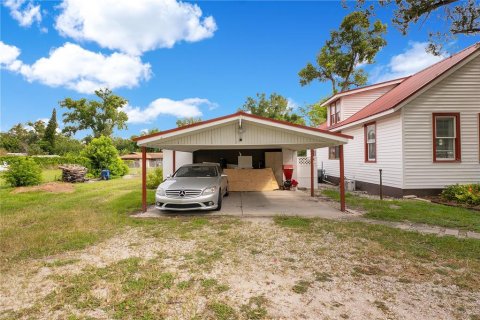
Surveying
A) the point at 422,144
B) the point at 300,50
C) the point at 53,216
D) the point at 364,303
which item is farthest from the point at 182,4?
the point at 300,50

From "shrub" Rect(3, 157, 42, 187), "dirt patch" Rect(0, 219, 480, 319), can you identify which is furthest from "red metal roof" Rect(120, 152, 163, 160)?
"dirt patch" Rect(0, 219, 480, 319)

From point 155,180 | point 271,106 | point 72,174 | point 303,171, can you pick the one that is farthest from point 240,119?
point 271,106

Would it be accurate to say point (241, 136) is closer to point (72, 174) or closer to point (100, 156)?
point (72, 174)

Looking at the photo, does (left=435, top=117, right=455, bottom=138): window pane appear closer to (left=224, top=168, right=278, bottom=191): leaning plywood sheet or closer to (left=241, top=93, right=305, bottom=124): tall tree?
(left=224, top=168, right=278, bottom=191): leaning plywood sheet

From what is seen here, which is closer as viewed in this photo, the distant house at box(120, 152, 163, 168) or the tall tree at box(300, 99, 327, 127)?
the tall tree at box(300, 99, 327, 127)

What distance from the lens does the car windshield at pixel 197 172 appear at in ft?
30.6

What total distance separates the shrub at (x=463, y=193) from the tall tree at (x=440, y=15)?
16.5 feet

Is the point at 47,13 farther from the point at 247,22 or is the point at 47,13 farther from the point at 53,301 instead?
the point at 53,301

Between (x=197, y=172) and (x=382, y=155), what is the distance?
26.2 ft

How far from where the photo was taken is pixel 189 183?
816cm

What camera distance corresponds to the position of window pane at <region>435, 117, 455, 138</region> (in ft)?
33.9

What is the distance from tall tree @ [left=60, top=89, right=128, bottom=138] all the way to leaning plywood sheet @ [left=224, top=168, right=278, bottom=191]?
137 ft

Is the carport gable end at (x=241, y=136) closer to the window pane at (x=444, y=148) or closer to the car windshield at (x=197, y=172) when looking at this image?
the car windshield at (x=197, y=172)

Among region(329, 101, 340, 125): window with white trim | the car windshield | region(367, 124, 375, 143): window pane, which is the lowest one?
the car windshield
